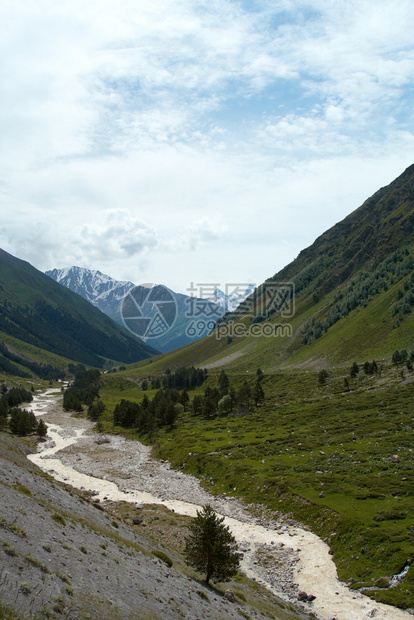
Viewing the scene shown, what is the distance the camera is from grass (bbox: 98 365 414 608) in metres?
35.2

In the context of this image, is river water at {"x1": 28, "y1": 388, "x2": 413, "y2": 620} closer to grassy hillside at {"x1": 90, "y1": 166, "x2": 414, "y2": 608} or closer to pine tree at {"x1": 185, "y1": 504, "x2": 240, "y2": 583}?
grassy hillside at {"x1": 90, "y1": 166, "x2": 414, "y2": 608}

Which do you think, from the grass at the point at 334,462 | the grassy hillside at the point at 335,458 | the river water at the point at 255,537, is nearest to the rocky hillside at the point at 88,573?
the river water at the point at 255,537

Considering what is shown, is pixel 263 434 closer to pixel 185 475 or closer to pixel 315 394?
pixel 185 475

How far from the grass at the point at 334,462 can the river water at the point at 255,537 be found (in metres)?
1.46

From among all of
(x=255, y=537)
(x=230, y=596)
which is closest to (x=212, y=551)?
(x=230, y=596)

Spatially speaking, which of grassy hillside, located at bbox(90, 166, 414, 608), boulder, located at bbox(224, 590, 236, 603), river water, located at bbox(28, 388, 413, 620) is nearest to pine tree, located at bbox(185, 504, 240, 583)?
boulder, located at bbox(224, 590, 236, 603)

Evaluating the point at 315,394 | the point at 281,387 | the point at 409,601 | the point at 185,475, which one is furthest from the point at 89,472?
the point at 281,387

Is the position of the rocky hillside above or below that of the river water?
above

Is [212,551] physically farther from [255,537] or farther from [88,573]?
[255,537]

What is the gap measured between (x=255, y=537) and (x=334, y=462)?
22388mm

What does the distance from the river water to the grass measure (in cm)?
146

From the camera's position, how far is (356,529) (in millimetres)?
38031

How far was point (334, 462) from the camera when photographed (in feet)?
192

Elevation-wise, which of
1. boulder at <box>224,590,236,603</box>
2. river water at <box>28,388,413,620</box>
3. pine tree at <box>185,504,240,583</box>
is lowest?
river water at <box>28,388,413,620</box>
